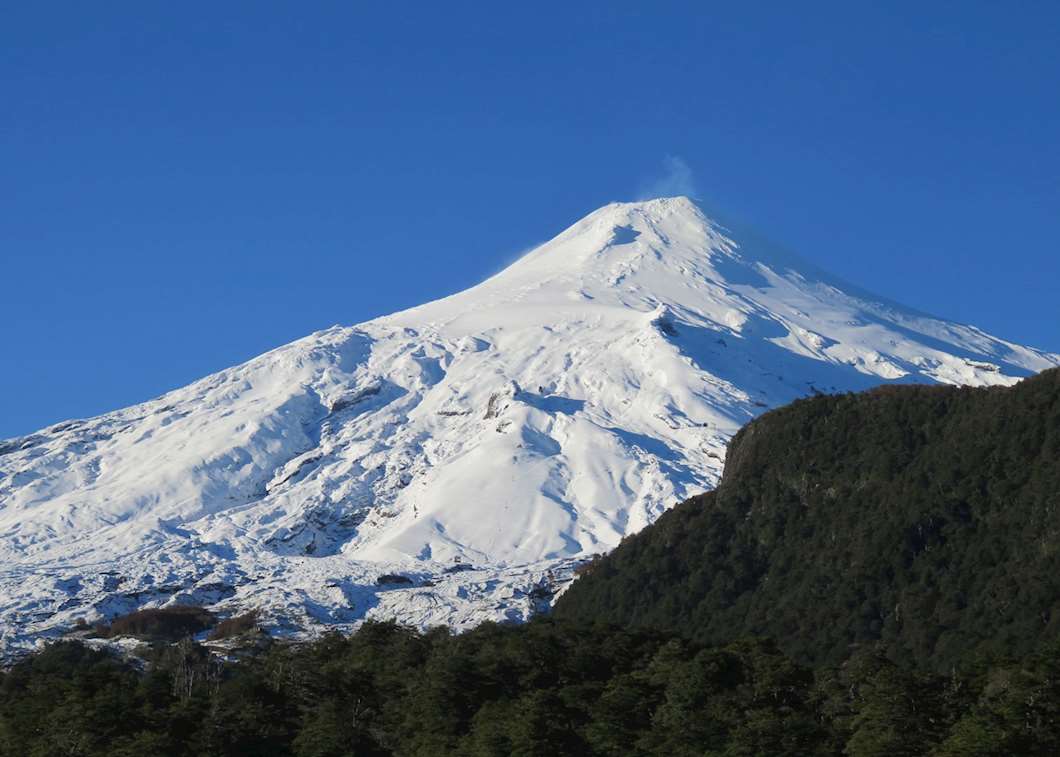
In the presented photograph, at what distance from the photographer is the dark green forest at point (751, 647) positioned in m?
84.3

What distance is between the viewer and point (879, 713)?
79.9m

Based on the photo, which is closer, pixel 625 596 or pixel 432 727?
pixel 432 727

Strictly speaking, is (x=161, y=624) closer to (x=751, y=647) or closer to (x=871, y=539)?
(x=871, y=539)

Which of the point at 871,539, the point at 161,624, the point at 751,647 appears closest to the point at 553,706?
the point at 751,647

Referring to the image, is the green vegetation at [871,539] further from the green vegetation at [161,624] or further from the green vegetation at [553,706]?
the green vegetation at [161,624]

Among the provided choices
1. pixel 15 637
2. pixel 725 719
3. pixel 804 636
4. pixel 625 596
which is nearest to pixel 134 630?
pixel 15 637

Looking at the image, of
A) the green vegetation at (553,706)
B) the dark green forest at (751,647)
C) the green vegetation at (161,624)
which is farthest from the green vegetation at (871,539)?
the green vegetation at (161,624)

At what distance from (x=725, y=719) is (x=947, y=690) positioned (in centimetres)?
1095

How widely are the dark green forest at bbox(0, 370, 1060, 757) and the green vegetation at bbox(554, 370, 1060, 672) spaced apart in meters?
0.22

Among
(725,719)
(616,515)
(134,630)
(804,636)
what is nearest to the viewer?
(725,719)

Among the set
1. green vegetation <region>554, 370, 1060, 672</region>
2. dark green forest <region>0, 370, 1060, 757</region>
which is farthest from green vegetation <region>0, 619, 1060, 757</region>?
green vegetation <region>554, 370, 1060, 672</region>

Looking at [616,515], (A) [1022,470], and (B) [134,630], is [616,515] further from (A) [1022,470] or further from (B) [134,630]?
(A) [1022,470]

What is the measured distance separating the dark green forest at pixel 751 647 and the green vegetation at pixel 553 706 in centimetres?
16

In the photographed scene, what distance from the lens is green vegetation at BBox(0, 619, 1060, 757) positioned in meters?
80.3
